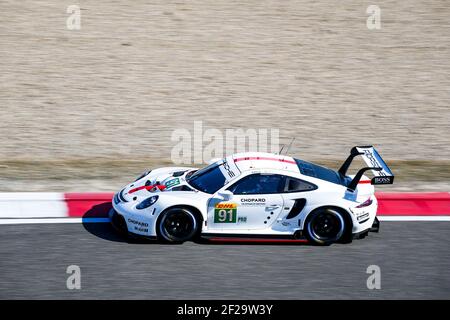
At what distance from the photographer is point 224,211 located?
9.48m

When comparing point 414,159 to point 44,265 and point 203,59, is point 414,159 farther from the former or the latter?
point 44,265

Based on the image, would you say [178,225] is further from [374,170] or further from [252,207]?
[374,170]

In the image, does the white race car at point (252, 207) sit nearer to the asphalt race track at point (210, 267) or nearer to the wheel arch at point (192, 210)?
the wheel arch at point (192, 210)

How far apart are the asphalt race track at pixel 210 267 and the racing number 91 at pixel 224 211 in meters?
0.40

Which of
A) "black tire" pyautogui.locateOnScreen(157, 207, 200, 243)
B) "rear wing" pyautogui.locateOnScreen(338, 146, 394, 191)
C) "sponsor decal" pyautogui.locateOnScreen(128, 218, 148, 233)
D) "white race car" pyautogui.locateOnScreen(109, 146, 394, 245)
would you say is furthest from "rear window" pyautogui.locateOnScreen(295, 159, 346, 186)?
"sponsor decal" pyautogui.locateOnScreen(128, 218, 148, 233)

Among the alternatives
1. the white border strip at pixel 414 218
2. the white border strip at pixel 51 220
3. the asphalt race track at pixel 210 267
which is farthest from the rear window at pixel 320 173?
the white border strip at pixel 51 220

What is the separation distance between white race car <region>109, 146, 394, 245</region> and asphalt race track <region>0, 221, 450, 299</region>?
203 millimetres

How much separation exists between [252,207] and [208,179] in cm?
76

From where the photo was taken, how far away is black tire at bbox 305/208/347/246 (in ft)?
31.4

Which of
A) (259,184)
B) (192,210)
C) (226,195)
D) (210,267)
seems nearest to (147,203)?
(192,210)

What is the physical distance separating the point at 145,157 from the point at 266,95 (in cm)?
358

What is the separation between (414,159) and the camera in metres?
13.7
